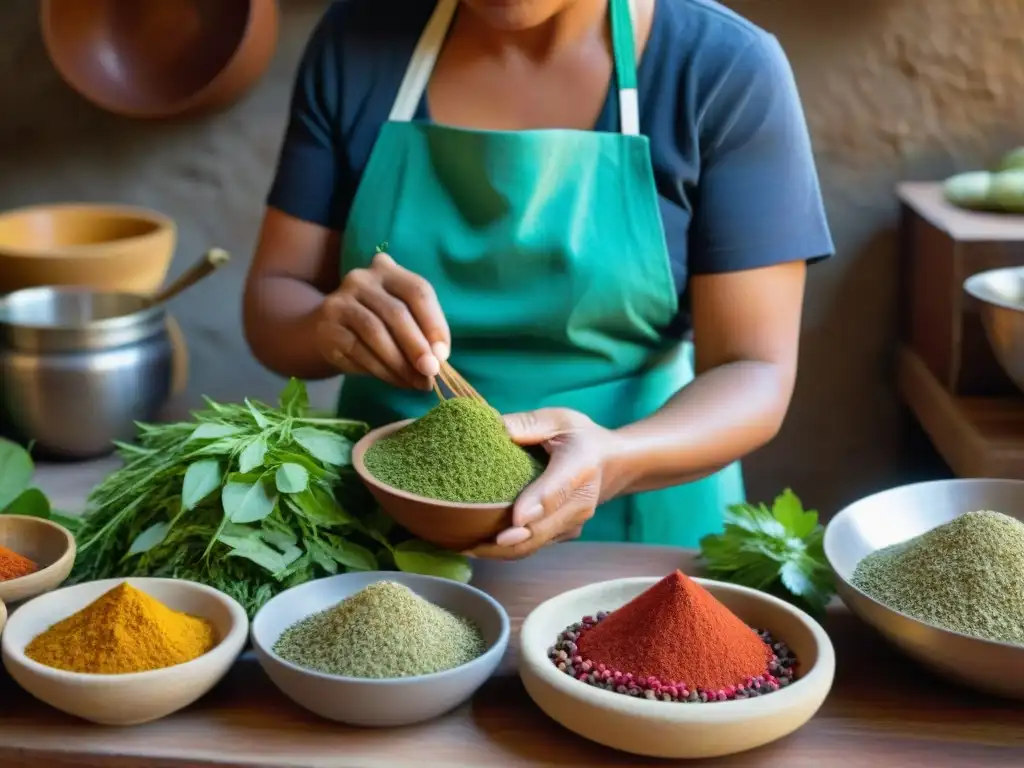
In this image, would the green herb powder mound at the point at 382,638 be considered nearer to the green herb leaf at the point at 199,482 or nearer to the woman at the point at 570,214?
the green herb leaf at the point at 199,482

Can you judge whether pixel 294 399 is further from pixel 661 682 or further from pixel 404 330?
pixel 661 682

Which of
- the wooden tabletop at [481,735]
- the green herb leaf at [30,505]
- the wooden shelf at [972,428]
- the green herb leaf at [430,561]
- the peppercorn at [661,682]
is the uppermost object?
the peppercorn at [661,682]

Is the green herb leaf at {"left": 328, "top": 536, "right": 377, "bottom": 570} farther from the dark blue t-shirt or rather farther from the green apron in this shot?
the dark blue t-shirt

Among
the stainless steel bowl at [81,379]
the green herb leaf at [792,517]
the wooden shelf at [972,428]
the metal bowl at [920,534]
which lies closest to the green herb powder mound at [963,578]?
the metal bowl at [920,534]

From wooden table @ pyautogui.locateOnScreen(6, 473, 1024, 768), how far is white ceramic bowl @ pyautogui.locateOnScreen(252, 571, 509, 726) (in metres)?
0.02

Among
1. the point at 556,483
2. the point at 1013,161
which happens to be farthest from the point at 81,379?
the point at 1013,161

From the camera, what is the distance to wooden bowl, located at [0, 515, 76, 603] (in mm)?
1086

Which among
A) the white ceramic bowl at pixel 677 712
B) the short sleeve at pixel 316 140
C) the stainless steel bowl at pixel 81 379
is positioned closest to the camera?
the white ceramic bowl at pixel 677 712

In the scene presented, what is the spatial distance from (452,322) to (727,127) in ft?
1.37

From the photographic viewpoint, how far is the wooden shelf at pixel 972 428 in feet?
5.71

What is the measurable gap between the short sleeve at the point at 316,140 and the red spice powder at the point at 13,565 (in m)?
0.63

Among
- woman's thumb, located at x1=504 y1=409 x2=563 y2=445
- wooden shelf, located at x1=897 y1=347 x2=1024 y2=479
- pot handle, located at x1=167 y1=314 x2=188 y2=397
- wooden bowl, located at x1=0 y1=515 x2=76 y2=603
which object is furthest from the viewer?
pot handle, located at x1=167 y1=314 x2=188 y2=397

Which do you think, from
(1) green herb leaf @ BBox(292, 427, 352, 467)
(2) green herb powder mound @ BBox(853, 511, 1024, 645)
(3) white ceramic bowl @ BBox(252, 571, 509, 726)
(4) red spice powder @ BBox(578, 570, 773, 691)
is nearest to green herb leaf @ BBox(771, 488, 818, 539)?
(2) green herb powder mound @ BBox(853, 511, 1024, 645)

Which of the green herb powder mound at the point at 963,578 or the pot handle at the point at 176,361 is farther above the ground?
the green herb powder mound at the point at 963,578
